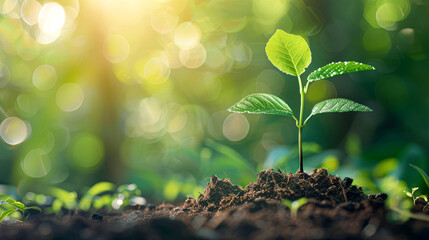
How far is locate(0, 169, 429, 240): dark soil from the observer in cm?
75

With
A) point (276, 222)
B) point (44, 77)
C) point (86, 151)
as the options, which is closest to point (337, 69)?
point (276, 222)

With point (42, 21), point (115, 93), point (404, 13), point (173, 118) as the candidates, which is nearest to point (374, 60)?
point (404, 13)

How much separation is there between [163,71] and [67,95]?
781 millimetres

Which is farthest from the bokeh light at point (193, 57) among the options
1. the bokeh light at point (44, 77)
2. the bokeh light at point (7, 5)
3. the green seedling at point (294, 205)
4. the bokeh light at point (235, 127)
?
the green seedling at point (294, 205)

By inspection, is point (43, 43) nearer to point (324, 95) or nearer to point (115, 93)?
point (115, 93)

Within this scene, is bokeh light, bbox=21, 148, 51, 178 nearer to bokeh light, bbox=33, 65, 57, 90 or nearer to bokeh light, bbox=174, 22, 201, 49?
bokeh light, bbox=33, 65, 57, 90

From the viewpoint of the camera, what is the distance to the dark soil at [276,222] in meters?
0.75

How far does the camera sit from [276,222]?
31.8 inches

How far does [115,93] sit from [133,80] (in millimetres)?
229

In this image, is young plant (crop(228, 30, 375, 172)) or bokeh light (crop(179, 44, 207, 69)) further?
bokeh light (crop(179, 44, 207, 69))

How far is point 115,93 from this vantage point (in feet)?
9.43

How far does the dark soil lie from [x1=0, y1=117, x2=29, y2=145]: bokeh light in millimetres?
2157

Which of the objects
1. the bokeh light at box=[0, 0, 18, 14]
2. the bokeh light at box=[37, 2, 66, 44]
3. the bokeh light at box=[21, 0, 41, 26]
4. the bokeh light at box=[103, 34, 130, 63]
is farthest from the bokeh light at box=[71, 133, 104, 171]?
the bokeh light at box=[0, 0, 18, 14]

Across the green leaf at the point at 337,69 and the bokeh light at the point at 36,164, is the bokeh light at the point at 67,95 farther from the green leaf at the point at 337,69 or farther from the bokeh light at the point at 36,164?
the green leaf at the point at 337,69
